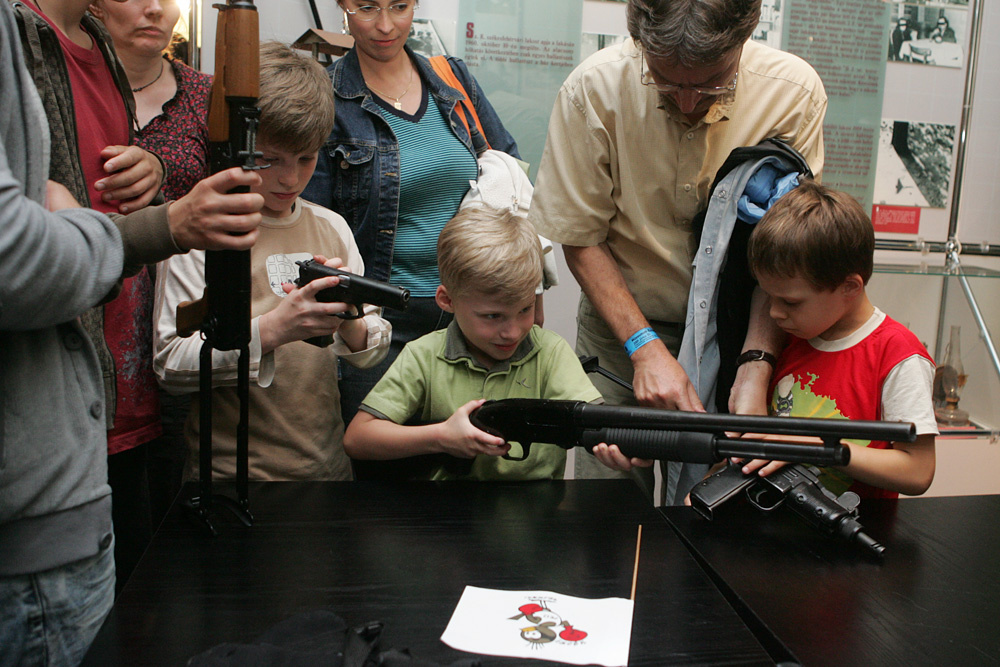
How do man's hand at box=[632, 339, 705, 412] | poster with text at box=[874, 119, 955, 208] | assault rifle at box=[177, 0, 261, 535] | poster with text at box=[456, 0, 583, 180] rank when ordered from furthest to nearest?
poster with text at box=[874, 119, 955, 208], poster with text at box=[456, 0, 583, 180], man's hand at box=[632, 339, 705, 412], assault rifle at box=[177, 0, 261, 535]

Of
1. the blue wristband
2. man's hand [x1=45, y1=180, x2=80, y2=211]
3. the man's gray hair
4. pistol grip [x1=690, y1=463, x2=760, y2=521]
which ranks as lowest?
pistol grip [x1=690, y1=463, x2=760, y2=521]

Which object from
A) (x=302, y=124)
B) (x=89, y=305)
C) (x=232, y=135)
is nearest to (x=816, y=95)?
(x=302, y=124)

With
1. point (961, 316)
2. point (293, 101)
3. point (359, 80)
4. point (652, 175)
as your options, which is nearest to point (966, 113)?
point (961, 316)

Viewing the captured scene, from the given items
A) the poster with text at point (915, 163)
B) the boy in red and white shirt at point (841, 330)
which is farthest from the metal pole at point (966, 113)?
the boy in red and white shirt at point (841, 330)

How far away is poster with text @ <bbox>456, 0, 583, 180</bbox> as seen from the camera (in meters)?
3.15

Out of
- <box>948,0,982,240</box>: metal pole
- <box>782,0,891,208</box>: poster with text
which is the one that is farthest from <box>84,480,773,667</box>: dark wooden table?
<box>948,0,982,240</box>: metal pole

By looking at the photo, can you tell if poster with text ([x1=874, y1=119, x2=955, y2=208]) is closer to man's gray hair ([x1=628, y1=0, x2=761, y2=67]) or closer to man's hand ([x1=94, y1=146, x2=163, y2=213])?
man's gray hair ([x1=628, y1=0, x2=761, y2=67])

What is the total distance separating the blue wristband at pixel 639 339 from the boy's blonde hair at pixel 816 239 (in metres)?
0.30

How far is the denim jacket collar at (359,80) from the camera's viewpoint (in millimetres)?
Answer: 2215

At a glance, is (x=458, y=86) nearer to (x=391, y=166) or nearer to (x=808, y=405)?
(x=391, y=166)

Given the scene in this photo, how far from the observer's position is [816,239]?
172 cm

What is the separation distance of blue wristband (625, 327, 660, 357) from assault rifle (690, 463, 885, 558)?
0.42 metres

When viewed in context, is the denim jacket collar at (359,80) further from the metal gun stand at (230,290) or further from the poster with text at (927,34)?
the poster with text at (927,34)

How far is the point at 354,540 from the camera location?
1.38 metres
